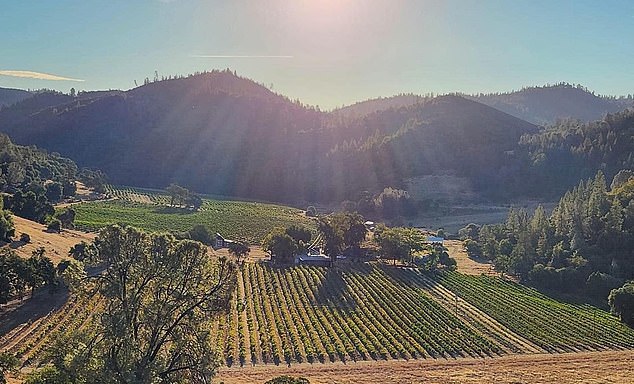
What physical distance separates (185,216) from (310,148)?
87.4 metres

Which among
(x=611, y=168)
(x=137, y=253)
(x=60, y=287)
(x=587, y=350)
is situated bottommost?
(x=587, y=350)

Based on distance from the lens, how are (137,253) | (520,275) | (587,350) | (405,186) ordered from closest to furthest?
(137,253) → (587,350) → (520,275) → (405,186)

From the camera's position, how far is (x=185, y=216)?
94500 millimetres

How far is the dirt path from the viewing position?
29.6m

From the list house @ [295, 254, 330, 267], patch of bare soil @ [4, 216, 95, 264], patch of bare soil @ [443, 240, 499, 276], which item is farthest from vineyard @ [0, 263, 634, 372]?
patch of bare soil @ [4, 216, 95, 264]

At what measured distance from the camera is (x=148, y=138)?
17512 cm

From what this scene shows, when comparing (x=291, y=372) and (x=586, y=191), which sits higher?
(x=586, y=191)

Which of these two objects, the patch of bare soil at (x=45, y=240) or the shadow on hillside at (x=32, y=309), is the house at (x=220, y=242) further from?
the shadow on hillside at (x=32, y=309)

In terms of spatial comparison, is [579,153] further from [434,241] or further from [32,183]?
[32,183]

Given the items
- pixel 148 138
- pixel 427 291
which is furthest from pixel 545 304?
pixel 148 138

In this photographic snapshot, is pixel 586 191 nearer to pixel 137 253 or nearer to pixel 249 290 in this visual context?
pixel 249 290

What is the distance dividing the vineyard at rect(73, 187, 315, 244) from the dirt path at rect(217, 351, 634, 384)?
156 ft

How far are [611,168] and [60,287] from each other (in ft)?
412

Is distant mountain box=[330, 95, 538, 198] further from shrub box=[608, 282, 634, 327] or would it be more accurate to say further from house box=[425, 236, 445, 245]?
shrub box=[608, 282, 634, 327]
